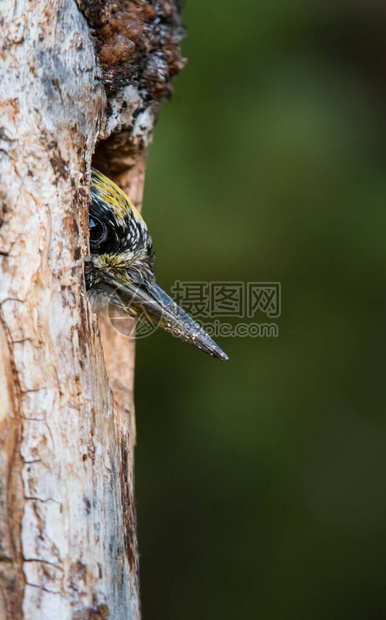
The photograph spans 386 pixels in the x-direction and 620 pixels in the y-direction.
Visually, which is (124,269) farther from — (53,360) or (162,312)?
(53,360)

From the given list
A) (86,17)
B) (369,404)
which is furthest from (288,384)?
(86,17)

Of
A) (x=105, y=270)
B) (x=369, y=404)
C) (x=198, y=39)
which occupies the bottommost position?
(x=369, y=404)

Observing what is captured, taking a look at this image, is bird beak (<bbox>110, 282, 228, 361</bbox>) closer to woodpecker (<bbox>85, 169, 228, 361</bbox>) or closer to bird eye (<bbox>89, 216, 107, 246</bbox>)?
woodpecker (<bbox>85, 169, 228, 361</bbox>)

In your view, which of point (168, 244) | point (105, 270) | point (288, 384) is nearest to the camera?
point (105, 270)

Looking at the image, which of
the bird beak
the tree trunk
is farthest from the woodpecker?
the tree trunk

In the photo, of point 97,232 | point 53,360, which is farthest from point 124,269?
point 53,360

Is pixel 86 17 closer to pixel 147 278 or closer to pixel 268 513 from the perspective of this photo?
pixel 147 278

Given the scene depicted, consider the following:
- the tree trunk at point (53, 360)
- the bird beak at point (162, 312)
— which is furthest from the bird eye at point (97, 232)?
the tree trunk at point (53, 360)

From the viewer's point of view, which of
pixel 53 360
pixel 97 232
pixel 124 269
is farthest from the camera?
pixel 124 269
